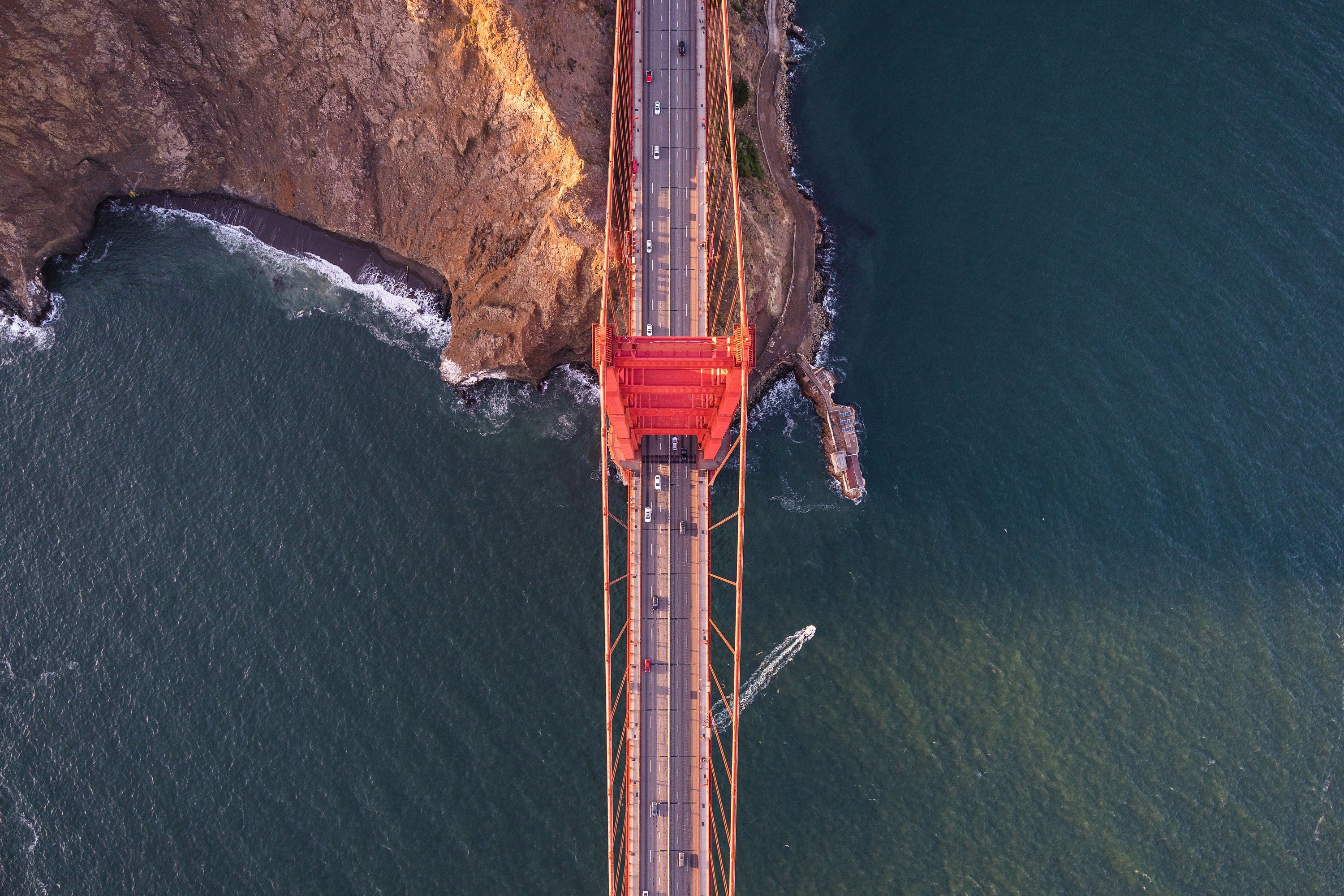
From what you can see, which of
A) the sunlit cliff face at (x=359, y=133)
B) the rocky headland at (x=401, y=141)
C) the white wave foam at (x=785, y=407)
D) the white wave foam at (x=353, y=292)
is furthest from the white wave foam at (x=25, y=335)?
the white wave foam at (x=785, y=407)

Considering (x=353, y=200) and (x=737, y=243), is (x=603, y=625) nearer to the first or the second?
(x=737, y=243)

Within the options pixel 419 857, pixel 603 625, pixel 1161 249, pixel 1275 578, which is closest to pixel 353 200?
pixel 603 625

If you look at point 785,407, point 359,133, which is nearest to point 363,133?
point 359,133

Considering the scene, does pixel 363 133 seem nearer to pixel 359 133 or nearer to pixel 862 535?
pixel 359 133

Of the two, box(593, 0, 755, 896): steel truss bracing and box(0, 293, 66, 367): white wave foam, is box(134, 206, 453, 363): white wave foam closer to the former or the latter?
box(0, 293, 66, 367): white wave foam

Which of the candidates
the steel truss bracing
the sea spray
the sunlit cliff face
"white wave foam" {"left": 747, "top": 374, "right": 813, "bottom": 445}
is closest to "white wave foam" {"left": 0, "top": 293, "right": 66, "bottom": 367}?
the sunlit cliff face
